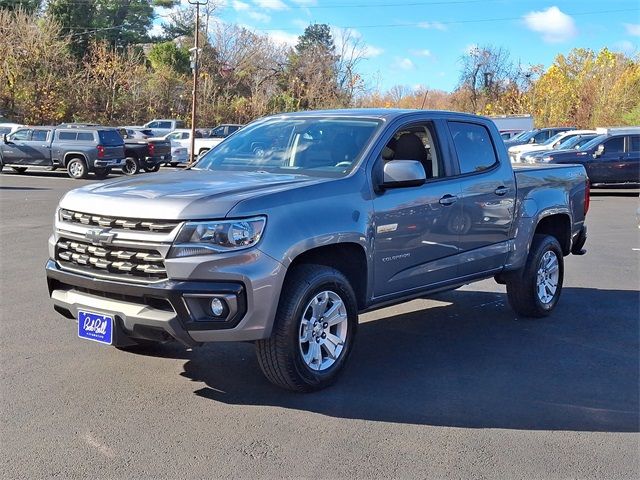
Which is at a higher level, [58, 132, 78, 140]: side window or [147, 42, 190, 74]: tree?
[147, 42, 190, 74]: tree

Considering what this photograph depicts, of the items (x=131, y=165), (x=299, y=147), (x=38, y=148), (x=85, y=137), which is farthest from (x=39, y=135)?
(x=299, y=147)

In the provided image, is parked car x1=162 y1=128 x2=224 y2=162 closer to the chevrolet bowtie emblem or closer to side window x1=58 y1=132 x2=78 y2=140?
side window x1=58 y1=132 x2=78 y2=140

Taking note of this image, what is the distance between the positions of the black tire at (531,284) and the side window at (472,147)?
1052mm

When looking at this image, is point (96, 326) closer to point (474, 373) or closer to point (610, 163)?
point (474, 373)

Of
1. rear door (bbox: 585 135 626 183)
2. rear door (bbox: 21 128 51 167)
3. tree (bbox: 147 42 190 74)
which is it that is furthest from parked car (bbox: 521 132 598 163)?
tree (bbox: 147 42 190 74)

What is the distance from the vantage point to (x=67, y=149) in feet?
80.8

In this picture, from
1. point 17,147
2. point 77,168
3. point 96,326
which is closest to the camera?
point 96,326

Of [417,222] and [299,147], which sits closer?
[417,222]

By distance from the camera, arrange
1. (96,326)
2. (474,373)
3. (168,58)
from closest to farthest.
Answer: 1. (96,326)
2. (474,373)
3. (168,58)

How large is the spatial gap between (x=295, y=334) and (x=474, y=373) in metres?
1.61

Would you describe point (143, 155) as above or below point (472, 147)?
below

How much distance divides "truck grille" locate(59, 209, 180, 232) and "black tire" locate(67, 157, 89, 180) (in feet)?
67.8

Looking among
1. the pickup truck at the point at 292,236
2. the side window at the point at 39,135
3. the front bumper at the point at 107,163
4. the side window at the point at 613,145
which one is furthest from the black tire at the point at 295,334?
the side window at the point at 39,135

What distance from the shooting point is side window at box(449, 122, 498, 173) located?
6.32 m
